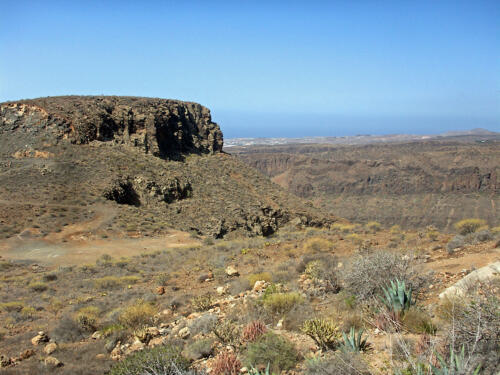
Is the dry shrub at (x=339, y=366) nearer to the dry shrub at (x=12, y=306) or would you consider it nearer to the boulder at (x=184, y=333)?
the boulder at (x=184, y=333)

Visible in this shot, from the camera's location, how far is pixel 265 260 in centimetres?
1366

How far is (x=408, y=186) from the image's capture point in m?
66.7

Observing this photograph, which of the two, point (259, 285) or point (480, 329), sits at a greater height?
point (480, 329)

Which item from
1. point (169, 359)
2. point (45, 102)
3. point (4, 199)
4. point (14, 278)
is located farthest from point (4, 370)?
point (45, 102)

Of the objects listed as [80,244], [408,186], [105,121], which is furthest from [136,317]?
[408,186]

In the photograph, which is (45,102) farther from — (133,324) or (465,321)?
(465,321)

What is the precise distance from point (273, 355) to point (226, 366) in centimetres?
69

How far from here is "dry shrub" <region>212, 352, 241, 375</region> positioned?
485cm

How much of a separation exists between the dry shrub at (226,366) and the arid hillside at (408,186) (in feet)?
163

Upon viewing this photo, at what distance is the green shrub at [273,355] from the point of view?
15.8ft

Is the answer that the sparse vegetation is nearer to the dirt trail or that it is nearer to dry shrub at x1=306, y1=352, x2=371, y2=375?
dry shrub at x1=306, y1=352, x2=371, y2=375

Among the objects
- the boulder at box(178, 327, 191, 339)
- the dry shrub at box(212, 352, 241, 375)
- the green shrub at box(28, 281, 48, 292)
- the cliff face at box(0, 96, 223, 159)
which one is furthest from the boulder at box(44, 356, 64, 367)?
the cliff face at box(0, 96, 223, 159)

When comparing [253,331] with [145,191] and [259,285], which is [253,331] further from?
[145,191]

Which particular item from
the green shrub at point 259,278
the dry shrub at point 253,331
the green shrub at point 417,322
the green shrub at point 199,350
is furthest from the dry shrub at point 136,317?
the green shrub at point 417,322
